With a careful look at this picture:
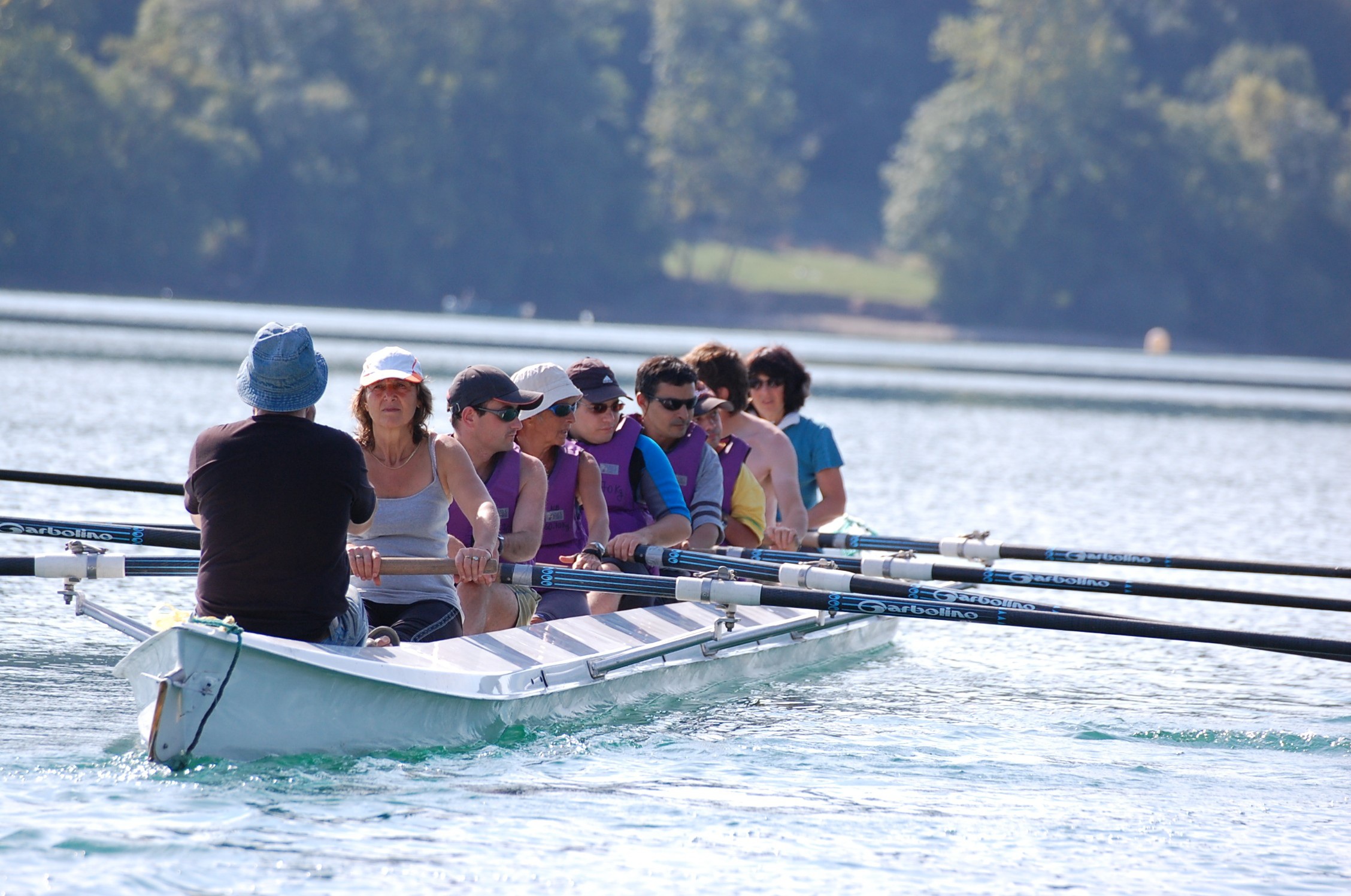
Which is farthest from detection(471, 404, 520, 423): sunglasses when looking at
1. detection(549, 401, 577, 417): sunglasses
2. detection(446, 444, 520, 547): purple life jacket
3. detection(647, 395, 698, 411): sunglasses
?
detection(647, 395, 698, 411): sunglasses

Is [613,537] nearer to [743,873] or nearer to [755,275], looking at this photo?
[743,873]

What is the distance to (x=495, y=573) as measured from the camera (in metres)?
6.67

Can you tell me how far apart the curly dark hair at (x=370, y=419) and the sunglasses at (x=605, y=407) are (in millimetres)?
1562

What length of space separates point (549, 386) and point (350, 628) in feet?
5.78

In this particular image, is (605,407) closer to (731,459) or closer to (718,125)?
(731,459)

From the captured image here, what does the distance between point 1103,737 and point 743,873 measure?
9.79 ft

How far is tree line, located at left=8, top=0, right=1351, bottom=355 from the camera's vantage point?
2499 inches

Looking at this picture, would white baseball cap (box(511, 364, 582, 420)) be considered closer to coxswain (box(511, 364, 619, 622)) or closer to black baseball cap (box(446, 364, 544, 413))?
coxswain (box(511, 364, 619, 622))

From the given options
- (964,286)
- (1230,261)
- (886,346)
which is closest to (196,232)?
(886,346)

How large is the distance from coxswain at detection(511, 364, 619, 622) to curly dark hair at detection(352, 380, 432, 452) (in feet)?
3.19

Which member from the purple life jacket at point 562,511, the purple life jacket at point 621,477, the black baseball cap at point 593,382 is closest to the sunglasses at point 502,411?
the purple life jacket at point 562,511

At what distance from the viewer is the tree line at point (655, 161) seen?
6347 cm

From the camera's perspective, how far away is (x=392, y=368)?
20.5 ft

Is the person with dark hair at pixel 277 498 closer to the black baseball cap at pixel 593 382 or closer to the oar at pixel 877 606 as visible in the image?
the oar at pixel 877 606
